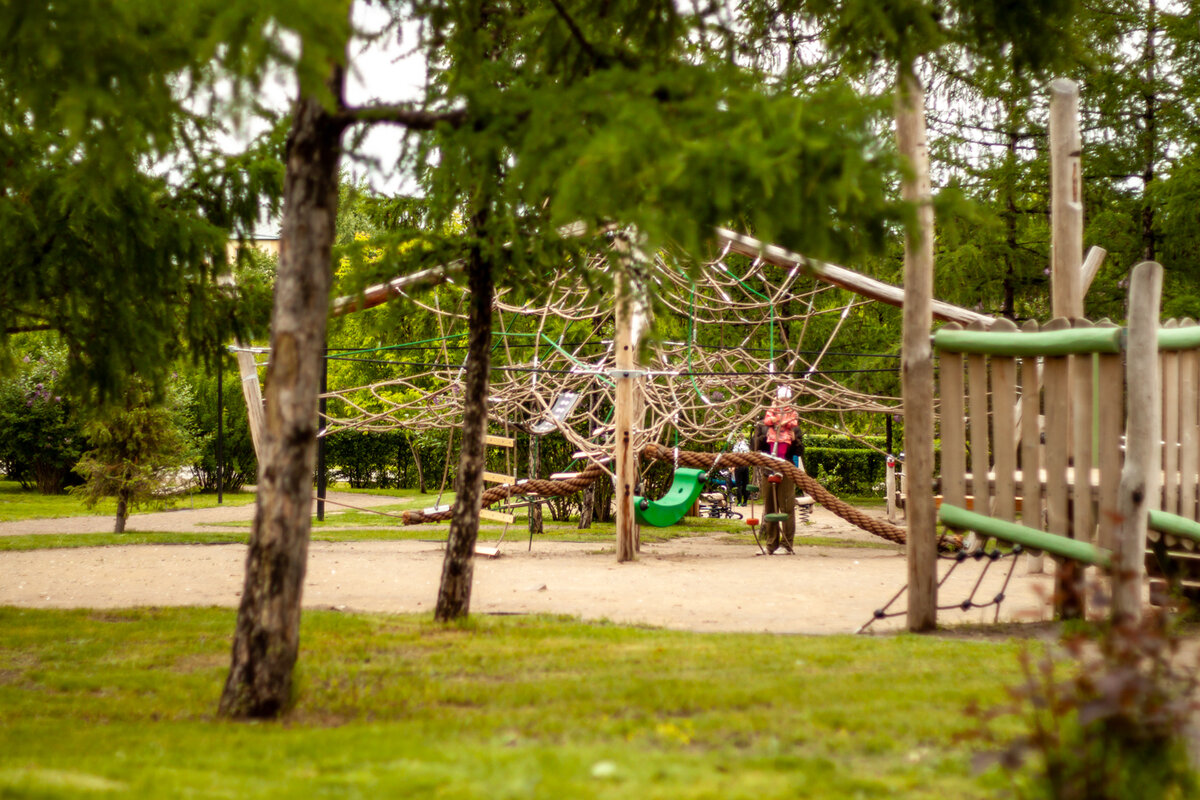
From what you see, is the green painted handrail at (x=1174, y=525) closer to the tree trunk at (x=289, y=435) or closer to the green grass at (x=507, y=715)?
the green grass at (x=507, y=715)

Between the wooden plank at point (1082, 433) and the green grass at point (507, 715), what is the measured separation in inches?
33.0

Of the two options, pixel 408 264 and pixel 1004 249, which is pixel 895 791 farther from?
pixel 1004 249

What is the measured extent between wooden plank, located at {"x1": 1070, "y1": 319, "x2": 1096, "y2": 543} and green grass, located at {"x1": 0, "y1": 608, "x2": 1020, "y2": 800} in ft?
2.75

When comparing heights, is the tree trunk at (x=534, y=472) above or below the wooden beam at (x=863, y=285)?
below

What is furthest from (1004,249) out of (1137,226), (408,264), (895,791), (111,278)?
(895,791)

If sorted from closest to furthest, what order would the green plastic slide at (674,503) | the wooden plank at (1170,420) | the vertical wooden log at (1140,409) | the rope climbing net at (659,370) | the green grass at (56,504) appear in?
the vertical wooden log at (1140,409) < the wooden plank at (1170,420) < the rope climbing net at (659,370) < the green plastic slide at (674,503) < the green grass at (56,504)

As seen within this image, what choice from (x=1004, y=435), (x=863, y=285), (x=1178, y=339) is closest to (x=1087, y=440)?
(x=1004, y=435)

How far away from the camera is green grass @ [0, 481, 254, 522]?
21.5m

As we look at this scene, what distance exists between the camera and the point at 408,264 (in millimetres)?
7254

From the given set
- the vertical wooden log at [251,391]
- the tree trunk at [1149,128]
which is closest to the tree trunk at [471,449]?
the vertical wooden log at [251,391]

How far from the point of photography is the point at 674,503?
1505 centimetres

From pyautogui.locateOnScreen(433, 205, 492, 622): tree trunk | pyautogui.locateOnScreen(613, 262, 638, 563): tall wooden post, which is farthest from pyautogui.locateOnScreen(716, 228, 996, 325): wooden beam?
pyautogui.locateOnScreen(433, 205, 492, 622): tree trunk

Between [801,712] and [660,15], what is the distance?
3.24 meters

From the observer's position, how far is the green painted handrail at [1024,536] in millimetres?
6270
